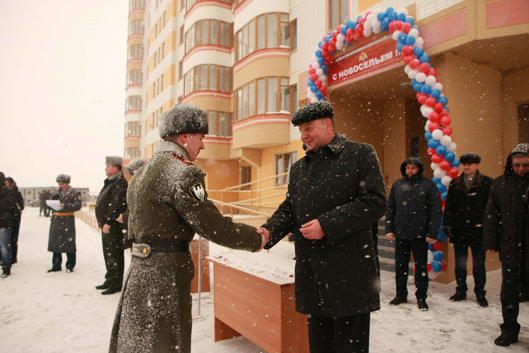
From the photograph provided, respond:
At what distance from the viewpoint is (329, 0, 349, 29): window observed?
10207 millimetres

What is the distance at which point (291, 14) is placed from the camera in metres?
15.1

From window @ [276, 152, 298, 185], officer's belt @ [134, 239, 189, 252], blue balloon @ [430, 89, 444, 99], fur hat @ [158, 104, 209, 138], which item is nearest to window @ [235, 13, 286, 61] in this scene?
window @ [276, 152, 298, 185]

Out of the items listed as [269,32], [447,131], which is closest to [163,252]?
[447,131]

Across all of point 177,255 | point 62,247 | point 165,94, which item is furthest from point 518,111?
point 165,94

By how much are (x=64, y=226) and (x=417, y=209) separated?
6700mm

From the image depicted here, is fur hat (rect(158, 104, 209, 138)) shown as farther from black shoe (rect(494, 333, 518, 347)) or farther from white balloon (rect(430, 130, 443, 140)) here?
white balloon (rect(430, 130, 443, 140))

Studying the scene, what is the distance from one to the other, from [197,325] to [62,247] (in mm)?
4400

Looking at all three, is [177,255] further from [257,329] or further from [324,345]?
[257,329]

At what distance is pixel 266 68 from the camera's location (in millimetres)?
15719

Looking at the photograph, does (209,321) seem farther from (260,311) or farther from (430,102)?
(430,102)

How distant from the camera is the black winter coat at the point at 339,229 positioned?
209 centimetres

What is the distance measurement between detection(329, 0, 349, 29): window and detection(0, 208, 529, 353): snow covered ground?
7618 mm

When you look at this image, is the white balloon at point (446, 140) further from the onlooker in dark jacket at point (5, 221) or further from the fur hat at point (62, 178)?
the onlooker in dark jacket at point (5, 221)

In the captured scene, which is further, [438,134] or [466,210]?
[438,134]
